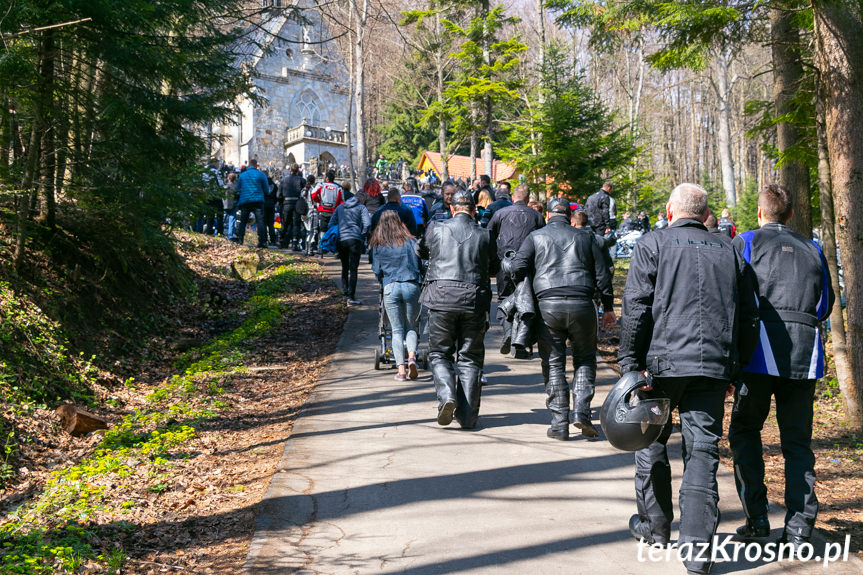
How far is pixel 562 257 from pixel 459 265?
97 cm

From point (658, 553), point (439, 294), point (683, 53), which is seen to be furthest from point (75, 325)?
point (683, 53)

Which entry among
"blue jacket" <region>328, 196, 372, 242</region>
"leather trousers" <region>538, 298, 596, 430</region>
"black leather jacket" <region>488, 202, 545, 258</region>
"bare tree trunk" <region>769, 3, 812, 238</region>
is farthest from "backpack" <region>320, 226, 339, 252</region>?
"bare tree trunk" <region>769, 3, 812, 238</region>

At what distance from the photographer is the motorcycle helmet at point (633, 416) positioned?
14.6 ft

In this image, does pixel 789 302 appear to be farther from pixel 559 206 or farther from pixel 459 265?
pixel 459 265

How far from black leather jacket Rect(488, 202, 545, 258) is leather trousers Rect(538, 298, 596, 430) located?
3229 mm

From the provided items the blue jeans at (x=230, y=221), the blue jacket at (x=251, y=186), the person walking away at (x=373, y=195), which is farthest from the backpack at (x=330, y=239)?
the blue jeans at (x=230, y=221)

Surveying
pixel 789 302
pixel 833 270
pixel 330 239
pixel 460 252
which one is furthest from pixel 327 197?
pixel 789 302

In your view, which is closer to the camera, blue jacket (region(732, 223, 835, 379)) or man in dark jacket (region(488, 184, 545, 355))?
blue jacket (region(732, 223, 835, 379))

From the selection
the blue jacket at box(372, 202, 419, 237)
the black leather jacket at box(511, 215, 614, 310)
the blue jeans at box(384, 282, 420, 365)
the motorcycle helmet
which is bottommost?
the motorcycle helmet

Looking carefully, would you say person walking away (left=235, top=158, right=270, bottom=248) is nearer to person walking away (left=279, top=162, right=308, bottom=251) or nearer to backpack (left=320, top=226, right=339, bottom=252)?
person walking away (left=279, top=162, right=308, bottom=251)

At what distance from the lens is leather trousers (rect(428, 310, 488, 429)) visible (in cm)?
712

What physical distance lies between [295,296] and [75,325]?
5535mm

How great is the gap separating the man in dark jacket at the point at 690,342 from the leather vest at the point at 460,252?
2647 millimetres

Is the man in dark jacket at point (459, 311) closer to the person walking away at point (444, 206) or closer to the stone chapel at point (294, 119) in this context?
the person walking away at point (444, 206)
